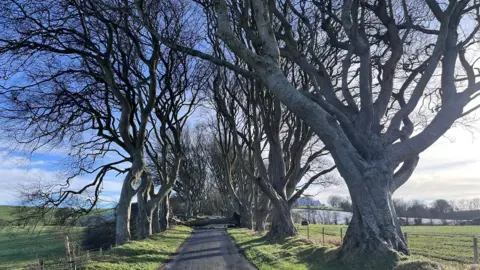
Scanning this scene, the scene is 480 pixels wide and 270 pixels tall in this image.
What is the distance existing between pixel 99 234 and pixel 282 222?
20.4 metres

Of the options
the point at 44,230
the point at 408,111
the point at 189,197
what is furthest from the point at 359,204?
the point at 189,197

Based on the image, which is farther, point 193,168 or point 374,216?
point 193,168

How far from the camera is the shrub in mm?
30625

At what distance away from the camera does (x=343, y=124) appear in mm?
9461

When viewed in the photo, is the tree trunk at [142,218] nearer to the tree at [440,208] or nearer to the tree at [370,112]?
the tree at [370,112]

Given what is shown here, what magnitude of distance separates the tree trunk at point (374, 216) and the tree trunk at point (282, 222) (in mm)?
8523

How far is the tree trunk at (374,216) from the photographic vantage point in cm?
798

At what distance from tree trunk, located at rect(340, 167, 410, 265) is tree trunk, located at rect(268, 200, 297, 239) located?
852cm

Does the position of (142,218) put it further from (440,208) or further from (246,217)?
(440,208)

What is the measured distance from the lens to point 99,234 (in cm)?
3156

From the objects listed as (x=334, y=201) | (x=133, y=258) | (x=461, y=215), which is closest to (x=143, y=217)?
(x=133, y=258)

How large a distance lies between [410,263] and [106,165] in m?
15.6

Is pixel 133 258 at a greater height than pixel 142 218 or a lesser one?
lesser

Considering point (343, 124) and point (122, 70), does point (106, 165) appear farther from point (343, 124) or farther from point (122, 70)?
point (343, 124)
